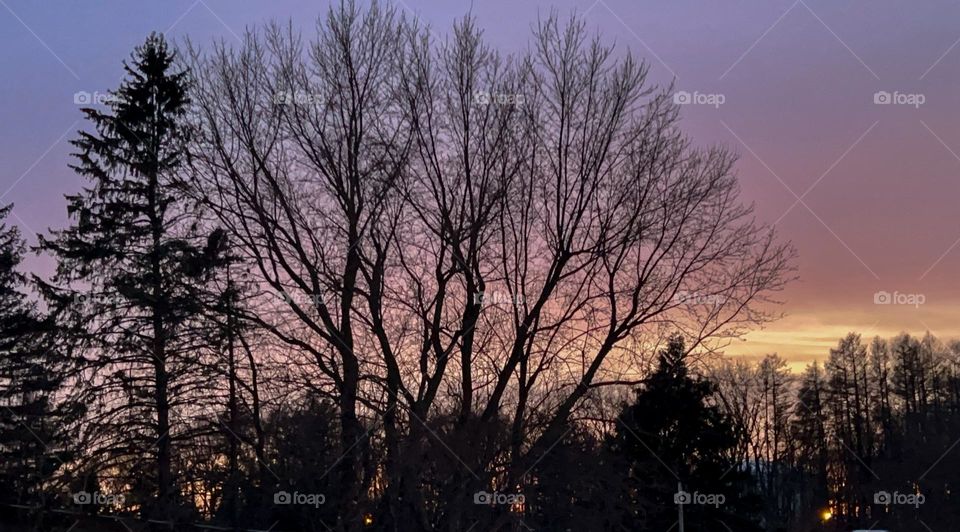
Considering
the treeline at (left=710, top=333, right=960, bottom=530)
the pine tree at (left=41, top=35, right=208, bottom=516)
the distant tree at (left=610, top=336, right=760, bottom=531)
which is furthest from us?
the treeline at (left=710, top=333, right=960, bottom=530)

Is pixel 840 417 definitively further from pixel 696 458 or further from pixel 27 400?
pixel 27 400

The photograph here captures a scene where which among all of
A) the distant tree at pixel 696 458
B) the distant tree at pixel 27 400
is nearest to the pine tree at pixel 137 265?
the distant tree at pixel 27 400

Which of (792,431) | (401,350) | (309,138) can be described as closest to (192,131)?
(309,138)

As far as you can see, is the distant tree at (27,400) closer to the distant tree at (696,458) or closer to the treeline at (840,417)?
the distant tree at (696,458)

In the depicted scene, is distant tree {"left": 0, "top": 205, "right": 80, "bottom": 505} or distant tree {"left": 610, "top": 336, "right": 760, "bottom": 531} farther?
distant tree {"left": 610, "top": 336, "right": 760, "bottom": 531}

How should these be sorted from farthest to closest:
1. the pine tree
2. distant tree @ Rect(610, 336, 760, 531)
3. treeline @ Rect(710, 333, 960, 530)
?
treeline @ Rect(710, 333, 960, 530), distant tree @ Rect(610, 336, 760, 531), the pine tree

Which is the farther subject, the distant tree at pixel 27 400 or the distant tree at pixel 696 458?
the distant tree at pixel 696 458

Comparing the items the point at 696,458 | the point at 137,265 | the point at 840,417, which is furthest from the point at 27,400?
the point at 840,417

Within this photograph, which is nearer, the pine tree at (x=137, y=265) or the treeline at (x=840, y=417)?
the pine tree at (x=137, y=265)

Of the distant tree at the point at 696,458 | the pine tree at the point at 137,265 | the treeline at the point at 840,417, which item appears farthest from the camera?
the treeline at the point at 840,417

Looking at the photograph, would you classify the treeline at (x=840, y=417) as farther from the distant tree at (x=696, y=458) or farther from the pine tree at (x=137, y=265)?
the pine tree at (x=137, y=265)

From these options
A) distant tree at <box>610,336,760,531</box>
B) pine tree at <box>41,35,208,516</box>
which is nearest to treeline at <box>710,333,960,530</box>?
distant tree at <box>610,336,760,531</box>

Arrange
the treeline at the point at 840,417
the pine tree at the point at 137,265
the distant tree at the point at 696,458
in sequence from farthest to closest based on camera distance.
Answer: the treeline at the point at 840,417 < the distant tree at the point at 696,458 < the pine tree at the point at 137,265

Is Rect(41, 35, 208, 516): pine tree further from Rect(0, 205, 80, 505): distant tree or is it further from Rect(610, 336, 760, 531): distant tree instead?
Rect(610, 336, 760, 531): distant tree
